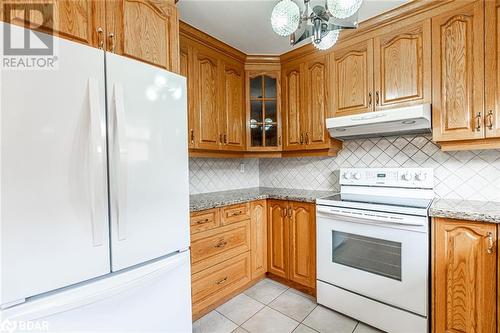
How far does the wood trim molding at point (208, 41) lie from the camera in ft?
6.48

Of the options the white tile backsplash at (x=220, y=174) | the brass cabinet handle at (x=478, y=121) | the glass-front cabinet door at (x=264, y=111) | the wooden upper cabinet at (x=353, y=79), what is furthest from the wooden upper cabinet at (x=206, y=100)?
the brass cabinet handle at (x=478, y=121)

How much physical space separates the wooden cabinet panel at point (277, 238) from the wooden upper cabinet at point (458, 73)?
4.58ft

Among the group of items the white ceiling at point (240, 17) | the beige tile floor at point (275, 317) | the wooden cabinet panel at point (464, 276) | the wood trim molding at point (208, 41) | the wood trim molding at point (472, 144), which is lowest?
the beige tile floor at point (275, 317)

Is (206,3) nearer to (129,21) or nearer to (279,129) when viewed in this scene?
(129,21)

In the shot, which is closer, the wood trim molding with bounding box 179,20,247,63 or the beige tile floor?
the beige tile floor

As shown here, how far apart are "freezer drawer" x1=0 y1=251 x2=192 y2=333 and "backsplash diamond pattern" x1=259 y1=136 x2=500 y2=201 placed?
1.73m

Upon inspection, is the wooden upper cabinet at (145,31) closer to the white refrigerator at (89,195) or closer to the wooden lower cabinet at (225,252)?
the white refrigerator at (89,195)

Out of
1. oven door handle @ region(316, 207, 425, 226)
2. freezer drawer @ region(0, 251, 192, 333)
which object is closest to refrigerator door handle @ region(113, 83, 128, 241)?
freezer drawer @ region(0, 251, 192, 333)

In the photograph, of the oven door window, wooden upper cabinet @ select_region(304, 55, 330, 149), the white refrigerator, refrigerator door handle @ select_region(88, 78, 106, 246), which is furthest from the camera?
wooden upper cabinet @ select_region(304, 55, 330, 149)

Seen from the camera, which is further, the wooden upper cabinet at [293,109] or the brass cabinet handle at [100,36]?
the wooden upper cabinet at [293,109]

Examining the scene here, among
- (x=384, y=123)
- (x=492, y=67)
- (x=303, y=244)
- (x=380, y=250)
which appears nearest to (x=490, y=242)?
(x=380, y=250)

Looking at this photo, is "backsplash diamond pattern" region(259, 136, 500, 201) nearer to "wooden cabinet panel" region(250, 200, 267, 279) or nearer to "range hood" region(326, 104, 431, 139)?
"range hood" region(326, 104, 431, 139)

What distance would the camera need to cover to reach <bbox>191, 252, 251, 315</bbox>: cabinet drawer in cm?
→ 185

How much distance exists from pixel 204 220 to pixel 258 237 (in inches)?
28.7
